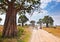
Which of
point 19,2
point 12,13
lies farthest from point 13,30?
point 19,2

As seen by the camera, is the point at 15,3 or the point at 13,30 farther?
the point at 15,3

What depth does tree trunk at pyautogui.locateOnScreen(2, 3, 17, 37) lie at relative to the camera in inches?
977

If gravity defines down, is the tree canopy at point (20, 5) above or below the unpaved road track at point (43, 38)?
above

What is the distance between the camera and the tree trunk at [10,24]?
2481 centimetres

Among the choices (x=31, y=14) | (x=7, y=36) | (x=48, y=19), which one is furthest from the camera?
(x=48, y=19)

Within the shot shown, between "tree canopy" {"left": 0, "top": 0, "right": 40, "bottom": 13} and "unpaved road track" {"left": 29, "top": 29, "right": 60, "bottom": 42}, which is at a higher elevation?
"tree canopy" {"left": 0, "top": 0, "right": 40, "bottom": 13}

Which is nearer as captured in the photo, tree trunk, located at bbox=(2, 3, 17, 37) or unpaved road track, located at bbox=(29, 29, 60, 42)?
unpaved road track, located at bbox=(29, 29, 60, 42)

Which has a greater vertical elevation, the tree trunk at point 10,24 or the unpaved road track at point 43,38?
the tree trunk at point 10,24

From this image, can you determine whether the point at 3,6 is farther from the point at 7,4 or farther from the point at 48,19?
the point at 48,19

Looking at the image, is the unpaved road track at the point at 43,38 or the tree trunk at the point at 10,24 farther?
the tree trunk at the point at 10,24

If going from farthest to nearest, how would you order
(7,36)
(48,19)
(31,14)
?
(48,19), (31,14), (7,36)

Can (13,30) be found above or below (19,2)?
below

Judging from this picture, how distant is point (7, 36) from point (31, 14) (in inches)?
180

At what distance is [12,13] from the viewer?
25.5 m
